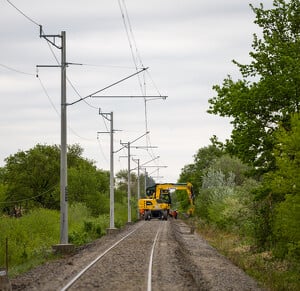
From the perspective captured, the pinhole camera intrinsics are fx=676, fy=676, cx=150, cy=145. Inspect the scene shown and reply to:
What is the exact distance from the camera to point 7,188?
93.8 metres

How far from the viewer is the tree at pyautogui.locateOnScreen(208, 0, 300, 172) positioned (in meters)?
28.7

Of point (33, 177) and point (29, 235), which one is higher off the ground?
point (33, 177)

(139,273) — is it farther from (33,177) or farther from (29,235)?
(33,177)

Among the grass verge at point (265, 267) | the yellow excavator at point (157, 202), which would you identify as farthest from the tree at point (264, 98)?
the yellow excavator at point (157, 202)

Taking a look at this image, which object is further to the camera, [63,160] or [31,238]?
[31,238]

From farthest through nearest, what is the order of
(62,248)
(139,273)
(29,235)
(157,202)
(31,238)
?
(157,202), (29,235), (31,238), (62,248), (139,273)

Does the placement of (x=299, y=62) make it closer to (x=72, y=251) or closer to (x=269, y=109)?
(x=269, y=109)

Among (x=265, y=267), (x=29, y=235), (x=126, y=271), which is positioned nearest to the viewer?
(x=126, y=271)

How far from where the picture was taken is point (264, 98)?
2927 cm

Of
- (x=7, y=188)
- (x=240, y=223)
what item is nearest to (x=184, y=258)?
(x=240, y=223)

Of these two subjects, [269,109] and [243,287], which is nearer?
[243,287]

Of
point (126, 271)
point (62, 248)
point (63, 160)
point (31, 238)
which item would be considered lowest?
point (126, 271)

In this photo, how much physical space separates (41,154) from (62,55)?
70.2m

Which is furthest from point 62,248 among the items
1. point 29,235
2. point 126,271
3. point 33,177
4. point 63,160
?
point 33,177
